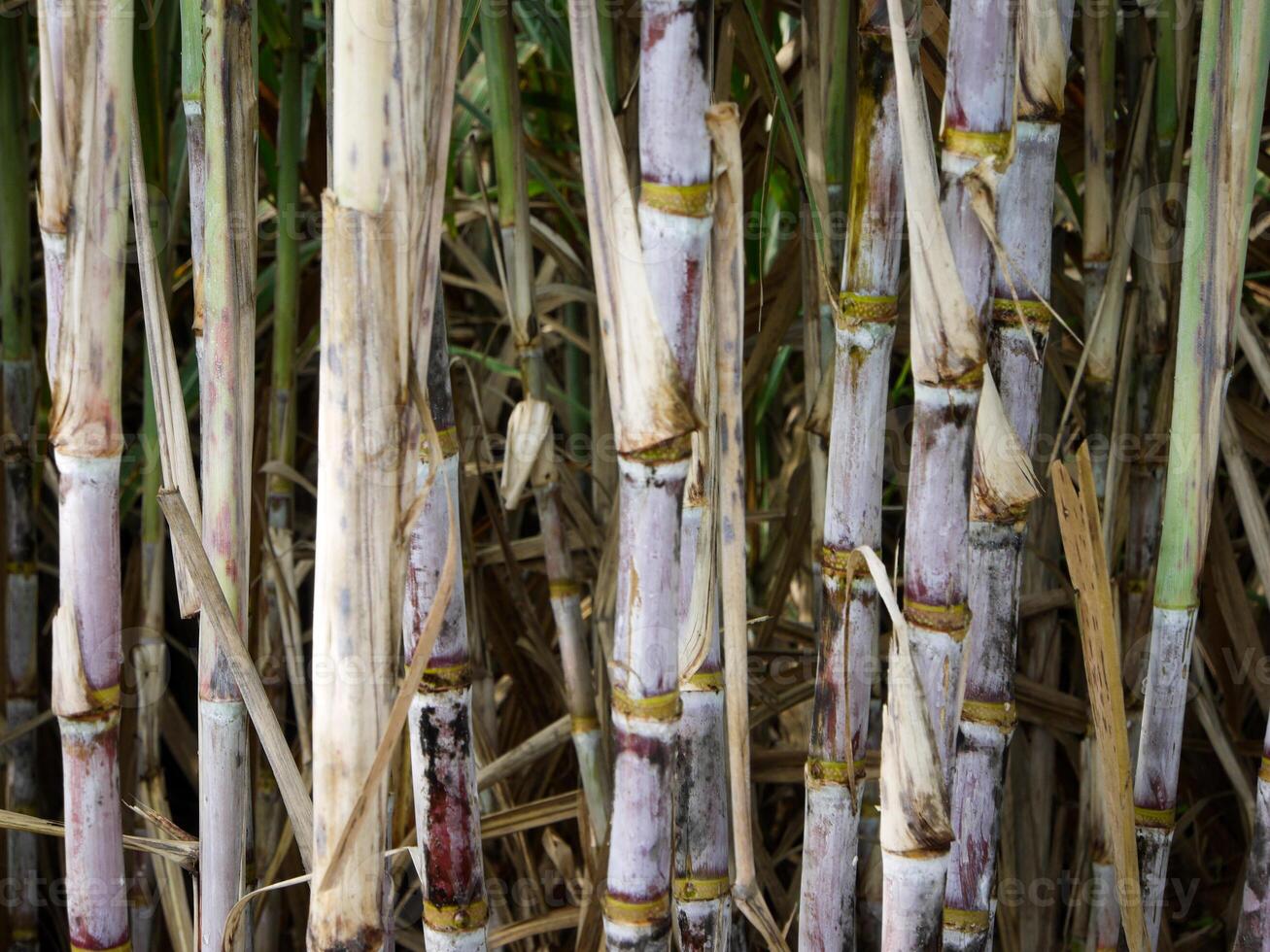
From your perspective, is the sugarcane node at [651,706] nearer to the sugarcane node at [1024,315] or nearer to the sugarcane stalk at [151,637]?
the sugarcane node at [1024,315]

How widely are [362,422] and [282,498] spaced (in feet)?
2.59

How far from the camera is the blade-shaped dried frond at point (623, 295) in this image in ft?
1.57

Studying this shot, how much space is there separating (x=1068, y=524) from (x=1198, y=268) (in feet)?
0.51

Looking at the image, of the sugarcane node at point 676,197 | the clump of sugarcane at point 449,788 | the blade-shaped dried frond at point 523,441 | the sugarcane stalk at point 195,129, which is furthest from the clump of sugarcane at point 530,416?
the sugarcane node at point 676,197

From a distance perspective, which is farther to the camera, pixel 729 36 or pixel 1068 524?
pixel 729 36

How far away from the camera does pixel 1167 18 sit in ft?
2.85

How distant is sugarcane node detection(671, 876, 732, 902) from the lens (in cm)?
73

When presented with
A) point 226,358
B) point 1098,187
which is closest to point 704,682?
point 226,358

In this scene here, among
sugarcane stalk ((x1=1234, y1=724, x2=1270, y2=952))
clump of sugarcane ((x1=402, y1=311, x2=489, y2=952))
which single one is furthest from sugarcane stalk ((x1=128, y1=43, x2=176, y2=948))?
sugarcane stalk ((x1=1234, y1=724, x2=1270, y2=952))

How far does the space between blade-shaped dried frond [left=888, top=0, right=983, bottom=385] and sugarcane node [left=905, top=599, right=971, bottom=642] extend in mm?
112

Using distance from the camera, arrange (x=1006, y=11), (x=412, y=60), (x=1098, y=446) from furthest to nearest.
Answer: (x=1098, y=446) → (x=1006, y=11) → (x=412, y=60)

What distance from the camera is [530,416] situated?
0.83m

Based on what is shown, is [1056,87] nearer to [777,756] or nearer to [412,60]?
[412,60]

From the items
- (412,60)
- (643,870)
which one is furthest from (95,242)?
(643,870)
